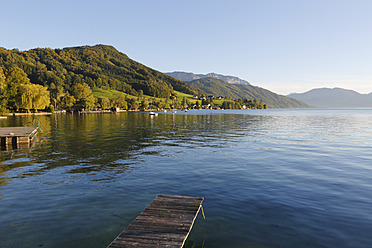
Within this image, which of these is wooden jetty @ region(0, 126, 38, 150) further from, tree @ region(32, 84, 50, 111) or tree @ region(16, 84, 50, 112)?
tree @ region(32, 84, 50, 111)

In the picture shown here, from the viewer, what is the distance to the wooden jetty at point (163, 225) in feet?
29.6

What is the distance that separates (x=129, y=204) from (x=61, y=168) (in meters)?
13.0

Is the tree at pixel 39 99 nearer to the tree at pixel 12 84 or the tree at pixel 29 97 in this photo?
the tree at pixel 29 97

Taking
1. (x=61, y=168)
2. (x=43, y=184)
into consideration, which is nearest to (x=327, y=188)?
(x=43, y=184)

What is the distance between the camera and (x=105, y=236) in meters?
11.2

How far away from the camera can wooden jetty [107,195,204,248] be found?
355 inches

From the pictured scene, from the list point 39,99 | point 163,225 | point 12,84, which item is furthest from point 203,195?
point 12,84

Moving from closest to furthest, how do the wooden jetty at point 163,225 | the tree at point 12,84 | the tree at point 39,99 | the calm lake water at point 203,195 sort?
1. the wooden jetty at point 163,225
2. the calm lake water at point 203,195
3. the tree at point 12,84
4. the tree at point 39,99

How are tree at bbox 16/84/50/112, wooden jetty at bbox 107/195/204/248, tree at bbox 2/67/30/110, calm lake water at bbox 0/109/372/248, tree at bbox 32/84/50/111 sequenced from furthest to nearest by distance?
tree at bbox 32/84/50/111 → tree at bbox 2/67/30/110 → tree at bbox 16/84/50/112 → calm lake water at bbox 0/109/372/248 → wooden jetty at bbox 107/195/204/248

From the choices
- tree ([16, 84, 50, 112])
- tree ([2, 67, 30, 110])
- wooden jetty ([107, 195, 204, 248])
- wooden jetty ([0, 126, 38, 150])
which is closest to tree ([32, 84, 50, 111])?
tree ([16, 84, 50, 112])

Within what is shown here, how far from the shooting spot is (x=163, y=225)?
10344 millimetres

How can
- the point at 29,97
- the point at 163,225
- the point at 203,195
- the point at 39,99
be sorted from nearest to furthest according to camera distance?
1. the point at 163,225
2. the point at 203,195
3. the point at 29,97
4. the point at 39,99

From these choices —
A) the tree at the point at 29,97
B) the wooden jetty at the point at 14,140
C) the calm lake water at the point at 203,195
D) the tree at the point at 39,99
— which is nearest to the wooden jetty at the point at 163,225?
the calm lake water at the point at 203,195

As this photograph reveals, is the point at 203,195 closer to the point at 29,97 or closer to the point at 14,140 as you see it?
the point at 14,140
